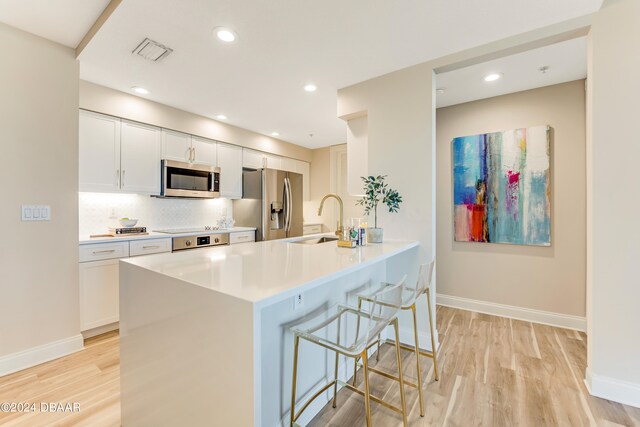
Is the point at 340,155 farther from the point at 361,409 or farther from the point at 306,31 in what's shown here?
the point at 361,409

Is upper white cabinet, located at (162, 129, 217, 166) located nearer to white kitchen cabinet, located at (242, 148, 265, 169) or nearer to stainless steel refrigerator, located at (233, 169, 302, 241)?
white kitchen cabinet, located at (242, 148, 265, 169)

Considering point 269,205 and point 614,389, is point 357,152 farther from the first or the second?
point 614,389

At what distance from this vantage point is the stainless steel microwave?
3447mm

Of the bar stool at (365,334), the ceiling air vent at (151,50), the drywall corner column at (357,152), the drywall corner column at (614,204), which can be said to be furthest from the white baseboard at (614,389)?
the ceiling air vent at (151,50)

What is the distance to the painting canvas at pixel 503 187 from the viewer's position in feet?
9.49

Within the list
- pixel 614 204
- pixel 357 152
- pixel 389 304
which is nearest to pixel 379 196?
pixel 357 152

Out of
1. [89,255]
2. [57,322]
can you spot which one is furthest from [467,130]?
[57,322]

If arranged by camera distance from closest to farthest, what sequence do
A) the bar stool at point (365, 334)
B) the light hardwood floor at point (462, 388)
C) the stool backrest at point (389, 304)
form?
the bar stool at point (365, 334)
the stool backrest at point (389, 304)
the light hardwood floor at point (462, 388)

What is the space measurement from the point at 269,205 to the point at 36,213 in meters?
2.58

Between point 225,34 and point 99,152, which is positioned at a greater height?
point 225,34

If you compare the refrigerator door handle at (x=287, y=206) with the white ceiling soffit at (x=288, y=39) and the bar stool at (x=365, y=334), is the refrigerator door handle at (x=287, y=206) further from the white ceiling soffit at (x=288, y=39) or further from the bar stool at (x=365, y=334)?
the bar stool at (x=365, y=334)

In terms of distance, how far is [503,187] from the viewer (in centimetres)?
306

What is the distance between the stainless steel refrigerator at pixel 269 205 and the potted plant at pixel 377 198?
6.89 feet

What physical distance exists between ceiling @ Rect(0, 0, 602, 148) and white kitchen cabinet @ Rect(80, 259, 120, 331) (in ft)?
6.12
